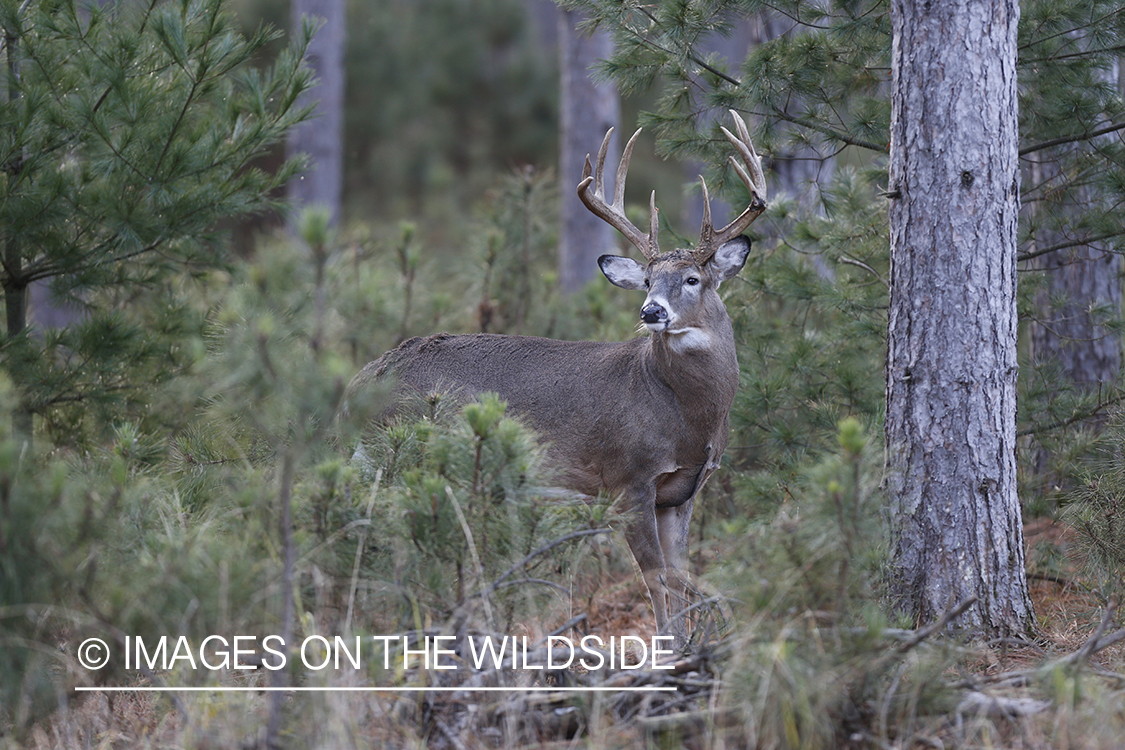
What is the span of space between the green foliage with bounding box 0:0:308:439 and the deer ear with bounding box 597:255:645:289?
1.99m

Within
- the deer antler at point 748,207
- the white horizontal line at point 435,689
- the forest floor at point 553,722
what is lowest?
the forest floor at point 553,722

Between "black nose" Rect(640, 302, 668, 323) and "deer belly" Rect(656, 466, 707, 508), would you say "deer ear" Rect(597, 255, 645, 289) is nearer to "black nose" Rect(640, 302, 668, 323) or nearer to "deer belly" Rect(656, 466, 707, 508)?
"black nose" Rect(640, 302, 668, 323)

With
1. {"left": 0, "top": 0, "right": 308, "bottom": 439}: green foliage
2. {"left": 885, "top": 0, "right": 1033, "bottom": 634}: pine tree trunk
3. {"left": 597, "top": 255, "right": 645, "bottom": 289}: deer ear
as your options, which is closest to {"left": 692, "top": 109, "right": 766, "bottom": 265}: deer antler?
{"left": 597, "top": 255, "right": 645, "bottom": 289}: deer ear

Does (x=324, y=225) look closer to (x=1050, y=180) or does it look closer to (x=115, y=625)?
(x=115, y=625)

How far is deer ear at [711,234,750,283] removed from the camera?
18.2ft

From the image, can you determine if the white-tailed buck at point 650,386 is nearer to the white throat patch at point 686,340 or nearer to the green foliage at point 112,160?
the white throat patch at point 686,340

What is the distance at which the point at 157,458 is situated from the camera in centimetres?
537

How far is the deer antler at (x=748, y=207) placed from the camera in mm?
5316

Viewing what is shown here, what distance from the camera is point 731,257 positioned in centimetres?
561

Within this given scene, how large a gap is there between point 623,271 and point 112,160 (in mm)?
2884

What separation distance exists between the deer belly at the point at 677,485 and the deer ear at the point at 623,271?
109 cm

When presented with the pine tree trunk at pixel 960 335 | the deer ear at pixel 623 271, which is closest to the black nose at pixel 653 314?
the deer ear at pixel 623 271

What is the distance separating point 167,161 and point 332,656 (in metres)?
3.33

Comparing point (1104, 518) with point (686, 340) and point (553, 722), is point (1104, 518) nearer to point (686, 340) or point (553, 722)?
point (686, 340)
